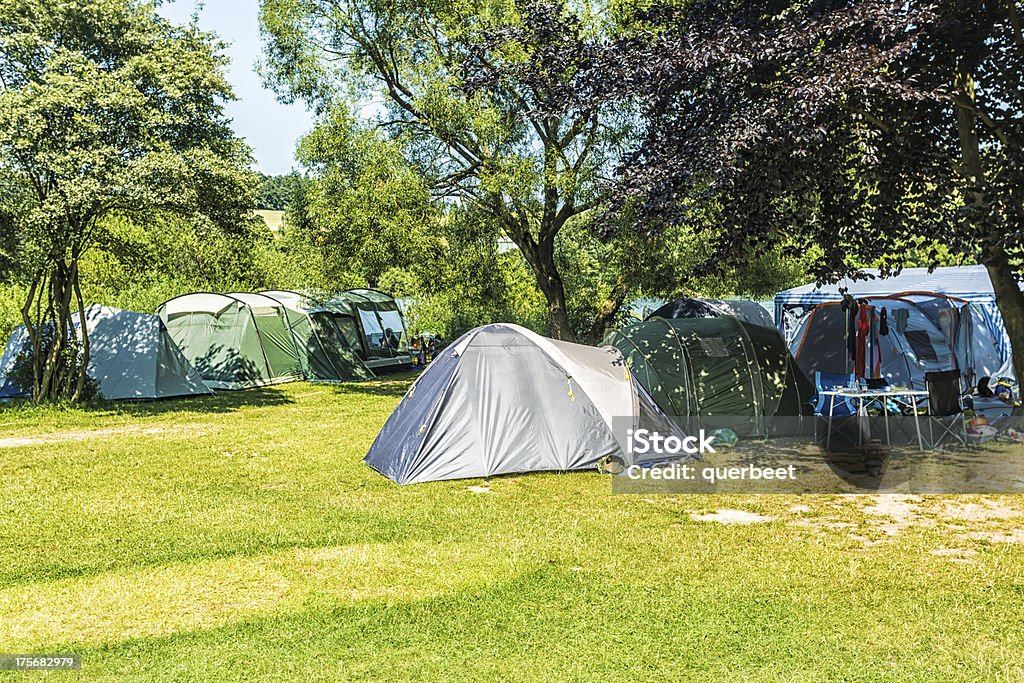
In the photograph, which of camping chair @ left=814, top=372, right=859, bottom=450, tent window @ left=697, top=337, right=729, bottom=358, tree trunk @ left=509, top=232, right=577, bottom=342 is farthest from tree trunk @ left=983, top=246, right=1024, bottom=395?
tree trunk @ left=509, top=232, right=577, bottom=342

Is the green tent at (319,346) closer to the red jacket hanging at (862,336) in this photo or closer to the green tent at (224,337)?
the green tent at (224,337)

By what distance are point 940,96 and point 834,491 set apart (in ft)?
12.2

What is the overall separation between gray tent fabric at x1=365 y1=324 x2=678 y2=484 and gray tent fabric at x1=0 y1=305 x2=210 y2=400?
868 centimetres

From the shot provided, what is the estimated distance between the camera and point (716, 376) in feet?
37.7

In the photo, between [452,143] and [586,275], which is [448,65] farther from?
[586,275]

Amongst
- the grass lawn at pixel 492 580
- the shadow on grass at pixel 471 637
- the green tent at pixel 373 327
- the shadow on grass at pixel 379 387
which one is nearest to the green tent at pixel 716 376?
the grass lawn at pixel 492 580

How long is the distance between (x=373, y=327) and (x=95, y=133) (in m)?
9.78

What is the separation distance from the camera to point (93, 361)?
A: 1695 cm

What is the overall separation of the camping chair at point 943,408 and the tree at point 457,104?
6.16 metres

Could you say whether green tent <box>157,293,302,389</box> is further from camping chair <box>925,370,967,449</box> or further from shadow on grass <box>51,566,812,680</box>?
shadow on grass <box>51,566,812,680</box>

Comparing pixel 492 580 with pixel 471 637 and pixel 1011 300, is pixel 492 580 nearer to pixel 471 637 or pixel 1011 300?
pixel 471 637

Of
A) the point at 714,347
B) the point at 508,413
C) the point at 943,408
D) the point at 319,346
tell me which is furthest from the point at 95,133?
the point at 943,408

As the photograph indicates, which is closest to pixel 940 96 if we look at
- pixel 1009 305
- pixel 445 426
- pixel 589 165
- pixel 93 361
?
pixel 1009 305

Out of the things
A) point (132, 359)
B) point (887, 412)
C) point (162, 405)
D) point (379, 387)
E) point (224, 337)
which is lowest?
point (887, 412)
